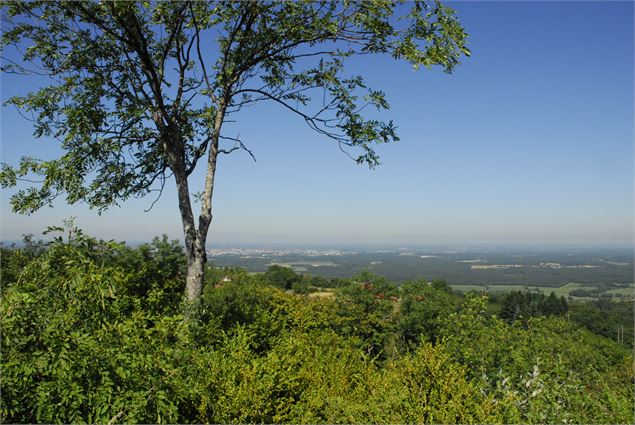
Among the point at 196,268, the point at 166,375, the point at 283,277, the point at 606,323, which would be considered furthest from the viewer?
the point at 283,277

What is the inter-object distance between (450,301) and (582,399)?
107 ft

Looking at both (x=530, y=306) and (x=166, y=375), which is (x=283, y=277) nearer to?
(x=530, y=306)

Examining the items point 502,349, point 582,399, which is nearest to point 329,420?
point 582,399

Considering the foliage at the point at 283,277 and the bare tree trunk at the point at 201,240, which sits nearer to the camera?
the bare tree trunk at the point at 201,240

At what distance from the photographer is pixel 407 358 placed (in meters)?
6.41

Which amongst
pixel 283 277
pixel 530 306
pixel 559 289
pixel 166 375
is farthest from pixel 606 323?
pixel 559 289

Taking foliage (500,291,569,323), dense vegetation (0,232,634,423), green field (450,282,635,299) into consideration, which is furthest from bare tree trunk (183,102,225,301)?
green field (450,282,635,299)

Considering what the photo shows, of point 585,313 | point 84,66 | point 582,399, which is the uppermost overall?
point 84,66

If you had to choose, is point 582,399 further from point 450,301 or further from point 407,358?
point 450,301

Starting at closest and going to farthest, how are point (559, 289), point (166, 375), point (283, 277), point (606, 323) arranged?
1. point (166, 375)
2. point (606, 323)
3. point (283, 277)
4. point (559, 289)

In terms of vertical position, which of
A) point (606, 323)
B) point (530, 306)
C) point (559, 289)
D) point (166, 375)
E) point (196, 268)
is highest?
point (196, 268)

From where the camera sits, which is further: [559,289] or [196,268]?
[559,289]

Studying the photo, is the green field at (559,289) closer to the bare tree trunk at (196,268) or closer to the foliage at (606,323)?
the foliage at (606,323)

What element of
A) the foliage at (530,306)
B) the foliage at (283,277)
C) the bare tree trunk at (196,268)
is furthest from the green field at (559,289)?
the bare tree trunk at (196,268)
